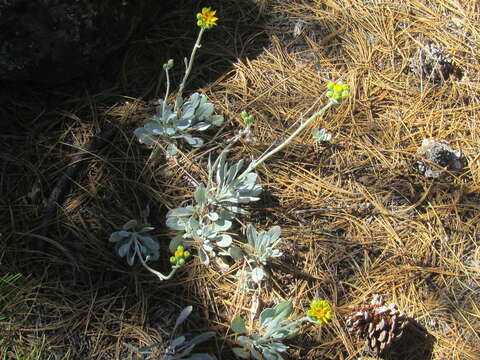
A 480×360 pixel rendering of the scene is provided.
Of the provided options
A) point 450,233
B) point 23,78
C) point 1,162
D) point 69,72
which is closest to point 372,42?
point 450,233

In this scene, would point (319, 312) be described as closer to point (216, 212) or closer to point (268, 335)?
point (268, 335)

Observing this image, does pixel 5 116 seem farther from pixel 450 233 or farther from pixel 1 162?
pixel 450 233

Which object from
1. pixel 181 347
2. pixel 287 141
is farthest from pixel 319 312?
pixel 287 141

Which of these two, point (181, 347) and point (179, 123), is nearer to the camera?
point (181, 347)

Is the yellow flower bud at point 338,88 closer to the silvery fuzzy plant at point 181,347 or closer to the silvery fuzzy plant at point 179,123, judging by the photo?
the silvery fuzzy plant at point 179,123

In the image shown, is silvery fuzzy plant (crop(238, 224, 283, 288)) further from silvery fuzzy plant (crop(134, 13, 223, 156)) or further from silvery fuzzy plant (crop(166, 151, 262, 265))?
silvery fuzzy plant (crop(134, 13, 223, 156))

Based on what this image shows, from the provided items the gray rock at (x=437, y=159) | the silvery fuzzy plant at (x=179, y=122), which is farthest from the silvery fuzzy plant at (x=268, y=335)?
the gray rock at (x=437, y=159)
